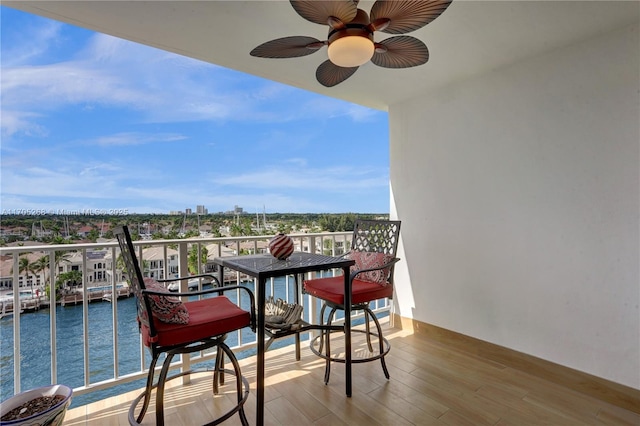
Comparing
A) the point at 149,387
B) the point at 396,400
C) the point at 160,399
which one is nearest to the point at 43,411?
the point at 149,387

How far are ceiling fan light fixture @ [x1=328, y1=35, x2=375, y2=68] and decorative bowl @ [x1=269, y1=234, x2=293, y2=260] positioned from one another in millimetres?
1193

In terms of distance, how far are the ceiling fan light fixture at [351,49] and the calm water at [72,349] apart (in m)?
2.00

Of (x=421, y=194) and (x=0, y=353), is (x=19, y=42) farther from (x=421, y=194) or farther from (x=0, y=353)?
(x=421, y=194)

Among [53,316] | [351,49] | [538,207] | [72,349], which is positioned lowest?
[72,349]

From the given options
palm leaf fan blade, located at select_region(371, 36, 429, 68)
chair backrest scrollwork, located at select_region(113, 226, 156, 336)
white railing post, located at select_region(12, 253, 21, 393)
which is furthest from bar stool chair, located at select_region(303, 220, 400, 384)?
white railing post, located at select_region(12, 253, 21, 393)

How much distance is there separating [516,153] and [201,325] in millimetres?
2678

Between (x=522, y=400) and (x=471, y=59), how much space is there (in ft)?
8.41

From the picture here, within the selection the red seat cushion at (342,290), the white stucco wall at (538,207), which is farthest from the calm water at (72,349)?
the white stucco wall at (538,207)

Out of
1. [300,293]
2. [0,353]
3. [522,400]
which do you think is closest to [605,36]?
[522,400]

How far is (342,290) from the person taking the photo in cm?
225

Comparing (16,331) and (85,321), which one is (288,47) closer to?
(85,321)

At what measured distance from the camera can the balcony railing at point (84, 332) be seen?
1968 millimetres

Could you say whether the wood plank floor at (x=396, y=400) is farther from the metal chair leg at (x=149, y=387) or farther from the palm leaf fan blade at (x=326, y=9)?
the palm leaf fan blade at (x=326, y=9)

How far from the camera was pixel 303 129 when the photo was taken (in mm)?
11656
